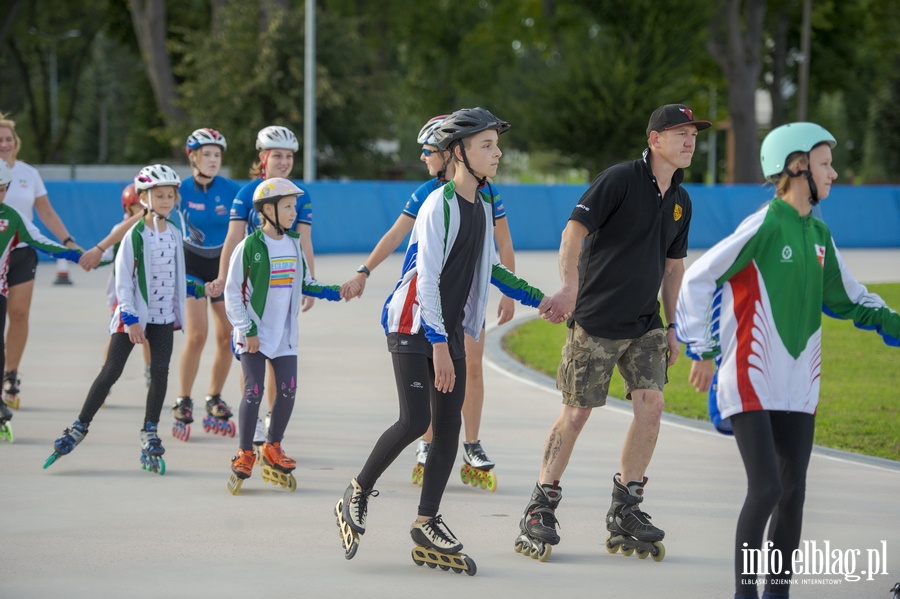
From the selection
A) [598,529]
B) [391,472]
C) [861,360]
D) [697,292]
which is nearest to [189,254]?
[391,472]

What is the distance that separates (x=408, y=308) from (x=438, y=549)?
105 cm

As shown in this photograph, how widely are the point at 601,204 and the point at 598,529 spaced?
172 cm

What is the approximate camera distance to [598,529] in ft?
21.8

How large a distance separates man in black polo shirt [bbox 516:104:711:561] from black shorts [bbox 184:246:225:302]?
3.71 metres

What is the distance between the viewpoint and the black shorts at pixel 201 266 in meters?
9.23

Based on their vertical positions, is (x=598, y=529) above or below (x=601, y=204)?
below

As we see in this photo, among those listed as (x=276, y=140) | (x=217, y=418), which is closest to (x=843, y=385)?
(x=217, y=418)

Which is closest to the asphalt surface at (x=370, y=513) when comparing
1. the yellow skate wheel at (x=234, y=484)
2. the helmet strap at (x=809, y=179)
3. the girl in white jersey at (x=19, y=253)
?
the yellow skate wheel at (x=234, y=484)

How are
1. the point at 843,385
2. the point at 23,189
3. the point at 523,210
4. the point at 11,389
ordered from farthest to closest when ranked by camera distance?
1. the point at 523,210
2. the point at 843,385
3. the point at 23,189
4. the point at 11,389

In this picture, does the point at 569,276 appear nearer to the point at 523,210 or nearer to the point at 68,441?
the point at 68,441

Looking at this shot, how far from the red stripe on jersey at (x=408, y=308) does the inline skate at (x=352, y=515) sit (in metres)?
0.75

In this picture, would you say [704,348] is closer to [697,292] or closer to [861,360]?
[697,292]

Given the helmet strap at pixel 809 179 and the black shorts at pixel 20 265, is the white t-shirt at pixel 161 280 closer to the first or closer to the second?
the black shorts at pixel 20 265

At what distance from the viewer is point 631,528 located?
6.13m
